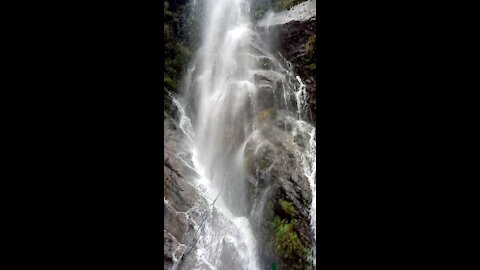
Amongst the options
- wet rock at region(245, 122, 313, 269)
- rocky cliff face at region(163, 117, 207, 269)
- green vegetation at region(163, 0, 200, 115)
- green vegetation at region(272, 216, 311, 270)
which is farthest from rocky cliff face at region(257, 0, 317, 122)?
rocky cliff face at region(163, 117, 207, 269)

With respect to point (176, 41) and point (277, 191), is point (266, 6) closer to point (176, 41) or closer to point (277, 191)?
point (176, 41)

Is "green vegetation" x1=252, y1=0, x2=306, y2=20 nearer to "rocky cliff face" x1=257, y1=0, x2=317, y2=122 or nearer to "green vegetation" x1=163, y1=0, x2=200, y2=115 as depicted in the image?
"rocky cliff face" x1=257, y1=0, x2=317, y2=122

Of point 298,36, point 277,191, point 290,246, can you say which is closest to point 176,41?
point 298,36

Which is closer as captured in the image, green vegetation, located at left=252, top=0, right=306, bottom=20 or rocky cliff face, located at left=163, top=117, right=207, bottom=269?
rocky cliff face, located at left=163, top=117, right=207, bottom=269

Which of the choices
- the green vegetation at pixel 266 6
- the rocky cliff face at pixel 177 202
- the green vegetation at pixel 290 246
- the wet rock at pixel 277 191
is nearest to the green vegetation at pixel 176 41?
the rocky cliff face at pixel 177 202

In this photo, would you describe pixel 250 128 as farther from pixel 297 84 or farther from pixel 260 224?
pixel 260 224

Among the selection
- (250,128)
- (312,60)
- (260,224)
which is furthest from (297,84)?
(260,224)
